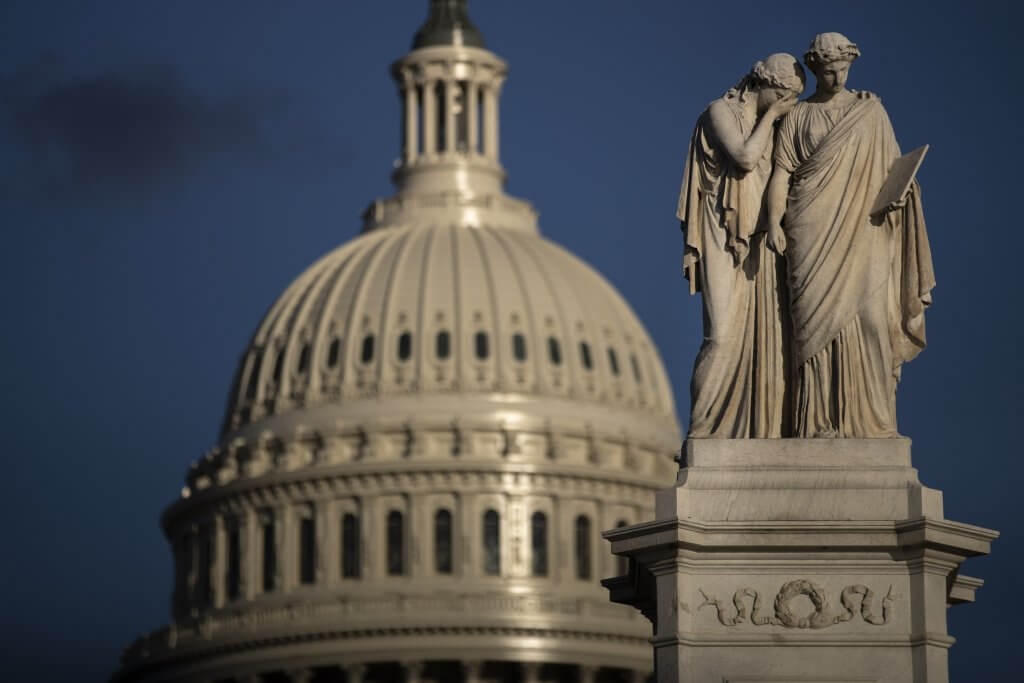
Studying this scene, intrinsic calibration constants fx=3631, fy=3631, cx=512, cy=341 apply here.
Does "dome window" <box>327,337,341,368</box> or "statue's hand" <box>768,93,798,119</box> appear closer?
"statue's hand" <box>768,93,798,119</box>

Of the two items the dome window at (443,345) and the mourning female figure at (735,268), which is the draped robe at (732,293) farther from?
the dome window at (443,345)

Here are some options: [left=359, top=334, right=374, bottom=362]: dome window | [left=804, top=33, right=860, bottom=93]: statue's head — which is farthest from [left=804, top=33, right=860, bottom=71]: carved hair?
[left=359, top=334, right=374, bottom=362]: dome window

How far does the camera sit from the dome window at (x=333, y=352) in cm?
19525

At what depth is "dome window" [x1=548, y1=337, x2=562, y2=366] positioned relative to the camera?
196 meters

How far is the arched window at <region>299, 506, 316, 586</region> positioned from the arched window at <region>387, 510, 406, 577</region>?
4.02 metres

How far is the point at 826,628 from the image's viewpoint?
24594mm

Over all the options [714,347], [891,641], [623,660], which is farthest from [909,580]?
[623,660]

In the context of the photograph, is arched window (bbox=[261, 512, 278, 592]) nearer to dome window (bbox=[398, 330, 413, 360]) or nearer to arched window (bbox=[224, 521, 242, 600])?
arched window (bbox=[224, 521, 242, 600])

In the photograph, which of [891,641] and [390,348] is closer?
[891,641]

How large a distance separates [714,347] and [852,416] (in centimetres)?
110

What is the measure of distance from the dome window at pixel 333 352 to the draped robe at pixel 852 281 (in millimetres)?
169581

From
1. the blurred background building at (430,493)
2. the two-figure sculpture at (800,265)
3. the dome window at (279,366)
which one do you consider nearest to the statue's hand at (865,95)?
the two-figure sculpture at (800,265)

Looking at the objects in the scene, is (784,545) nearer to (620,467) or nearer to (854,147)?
(854,147)

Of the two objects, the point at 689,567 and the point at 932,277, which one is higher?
the point at 932,277
